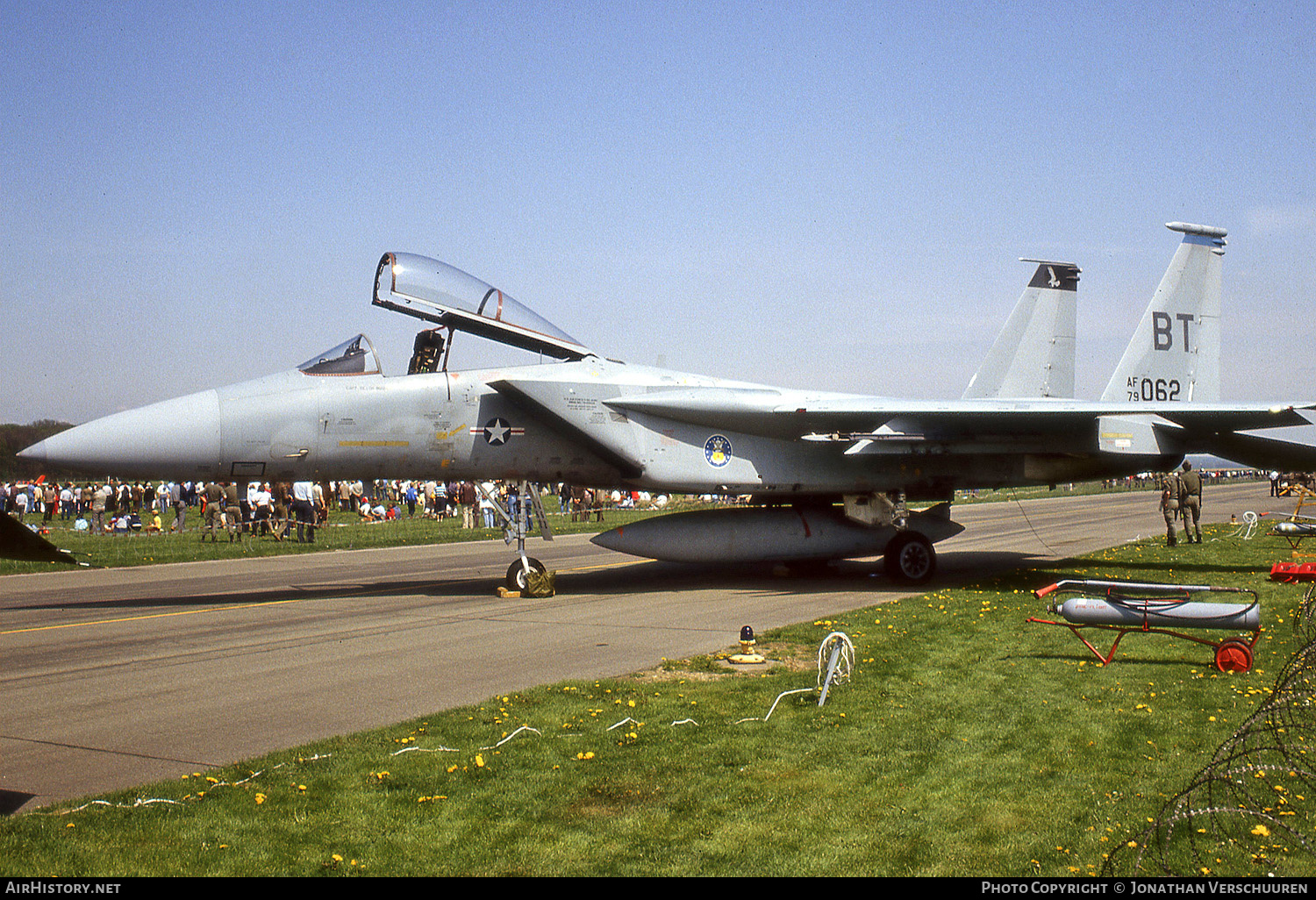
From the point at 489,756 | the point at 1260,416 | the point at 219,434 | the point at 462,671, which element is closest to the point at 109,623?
the point at 219,434

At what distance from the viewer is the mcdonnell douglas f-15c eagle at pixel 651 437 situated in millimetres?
11953

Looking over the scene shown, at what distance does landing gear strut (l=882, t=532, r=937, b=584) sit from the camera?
14.7m

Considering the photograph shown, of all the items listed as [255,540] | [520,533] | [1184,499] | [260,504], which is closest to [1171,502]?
[1184,499]

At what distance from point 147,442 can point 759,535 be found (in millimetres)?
8506

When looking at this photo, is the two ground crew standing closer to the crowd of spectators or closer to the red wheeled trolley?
the red wheeled trolley

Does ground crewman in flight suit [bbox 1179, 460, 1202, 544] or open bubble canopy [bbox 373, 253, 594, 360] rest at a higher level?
open bubble canopy [bbox 373, 253, 594, 360]

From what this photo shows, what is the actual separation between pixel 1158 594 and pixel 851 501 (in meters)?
6.86

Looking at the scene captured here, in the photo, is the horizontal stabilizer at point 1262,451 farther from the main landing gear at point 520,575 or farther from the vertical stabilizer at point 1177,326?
the main landing gear at point 520,575

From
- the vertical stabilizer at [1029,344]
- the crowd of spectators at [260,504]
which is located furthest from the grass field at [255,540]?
the vertical stabilizer at [1029,344]

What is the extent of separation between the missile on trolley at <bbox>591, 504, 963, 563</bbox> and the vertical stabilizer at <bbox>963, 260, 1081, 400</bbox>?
4.65 meters

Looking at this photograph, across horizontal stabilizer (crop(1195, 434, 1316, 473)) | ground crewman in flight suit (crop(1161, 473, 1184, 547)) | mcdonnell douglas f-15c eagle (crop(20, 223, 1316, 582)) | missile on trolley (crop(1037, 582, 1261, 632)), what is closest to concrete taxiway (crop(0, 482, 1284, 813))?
mcdonnell douglas f-15c eagle (crop(20, 223, 1316, 582))

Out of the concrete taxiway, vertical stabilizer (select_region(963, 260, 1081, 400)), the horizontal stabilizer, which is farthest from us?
vertical stabilizer (select_region(963, 260, 1081, 400))

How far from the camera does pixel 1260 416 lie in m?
13.6

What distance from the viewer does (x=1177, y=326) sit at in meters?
18.1
